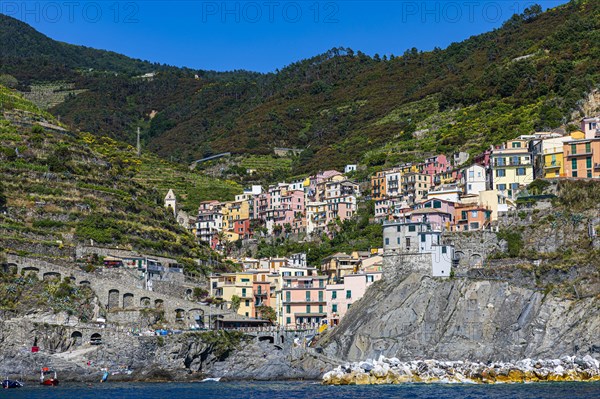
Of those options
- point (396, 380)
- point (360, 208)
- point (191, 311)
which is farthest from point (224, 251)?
point (396, 380)

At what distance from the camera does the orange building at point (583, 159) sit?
299 ft

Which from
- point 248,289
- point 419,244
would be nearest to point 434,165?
point 248,289

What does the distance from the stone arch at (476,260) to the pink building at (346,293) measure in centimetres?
832

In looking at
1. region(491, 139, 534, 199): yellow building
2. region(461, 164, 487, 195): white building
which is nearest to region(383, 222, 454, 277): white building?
region(491, 139, 534, 199): yellow building

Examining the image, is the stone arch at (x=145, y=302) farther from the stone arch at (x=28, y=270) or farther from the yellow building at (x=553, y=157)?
the yellow building at (x=553, y=157)

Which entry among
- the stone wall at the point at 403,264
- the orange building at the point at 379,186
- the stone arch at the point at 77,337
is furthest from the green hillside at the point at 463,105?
the stone arch at the point at 77,337

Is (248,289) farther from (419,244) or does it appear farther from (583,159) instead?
(583,159)

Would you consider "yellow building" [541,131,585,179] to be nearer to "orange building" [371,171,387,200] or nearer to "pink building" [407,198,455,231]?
"pink building" [407,198,455,231]

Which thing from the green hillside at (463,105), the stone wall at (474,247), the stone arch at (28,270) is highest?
the green hillside at (463,105)

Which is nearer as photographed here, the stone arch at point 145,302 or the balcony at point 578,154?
→ the stone arch at point 145,302

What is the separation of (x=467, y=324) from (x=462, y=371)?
16.5 ft

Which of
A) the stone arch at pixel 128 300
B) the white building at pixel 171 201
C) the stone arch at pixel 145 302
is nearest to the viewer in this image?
the stone arch at pixel 128 300

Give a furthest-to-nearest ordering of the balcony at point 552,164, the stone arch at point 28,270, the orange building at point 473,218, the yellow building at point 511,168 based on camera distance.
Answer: the yellow building at point 511,168 → the balcony at point 552,164 → the orange building at point 473,218 → the stone arch at point 28,270

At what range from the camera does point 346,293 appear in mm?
90438
